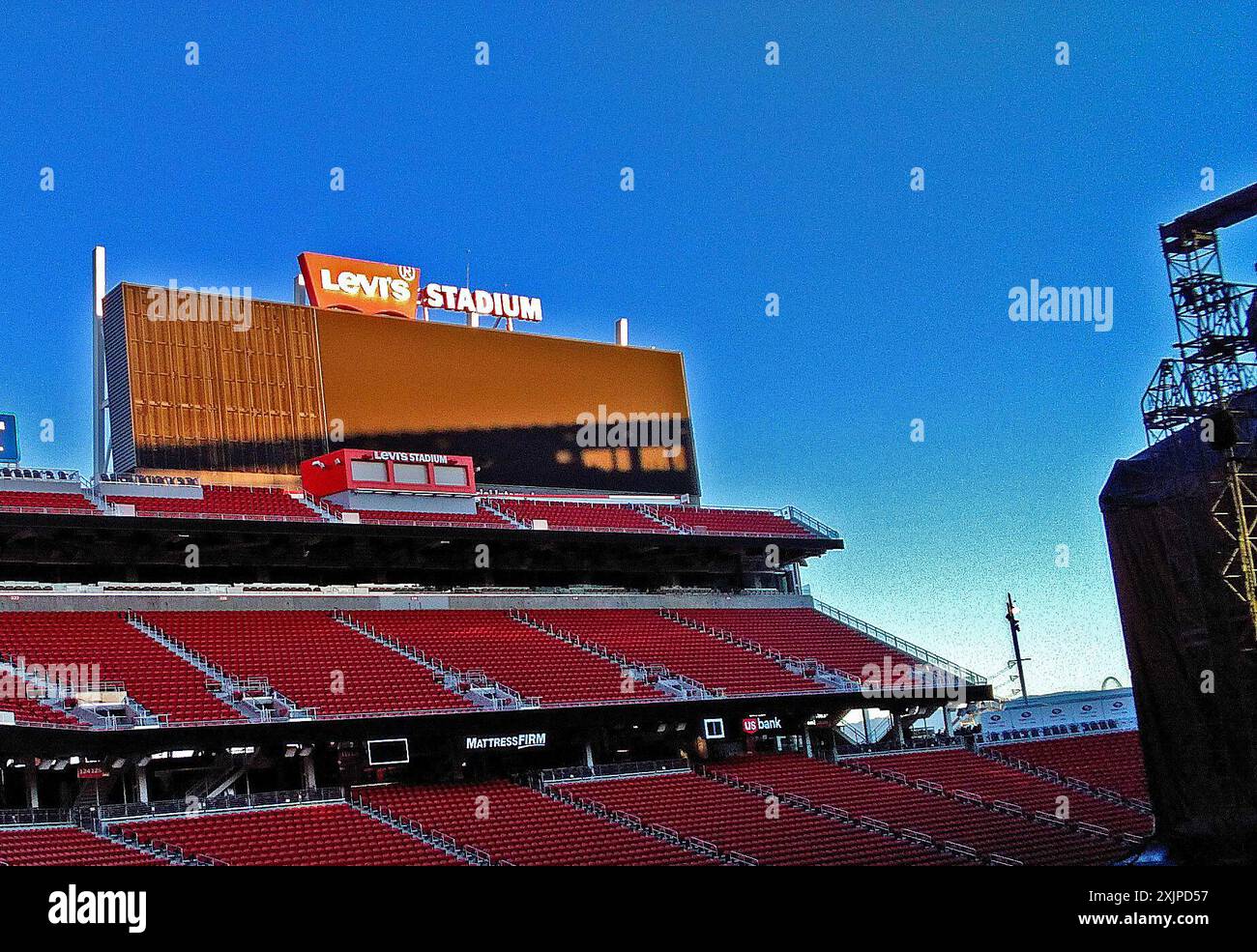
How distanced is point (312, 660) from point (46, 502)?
703 cm

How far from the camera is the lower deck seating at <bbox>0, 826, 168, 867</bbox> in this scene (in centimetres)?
2178

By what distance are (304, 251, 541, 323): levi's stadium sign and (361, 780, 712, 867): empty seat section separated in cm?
1488

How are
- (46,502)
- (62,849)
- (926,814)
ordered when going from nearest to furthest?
(62,849)
(46,502)
(926,814)

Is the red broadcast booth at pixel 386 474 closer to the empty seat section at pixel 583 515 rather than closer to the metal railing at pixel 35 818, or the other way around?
the empty seat section at pixel 583 515

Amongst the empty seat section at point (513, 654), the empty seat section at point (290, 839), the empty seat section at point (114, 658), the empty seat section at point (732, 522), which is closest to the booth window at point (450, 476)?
the empty seat section at point (513, 654)

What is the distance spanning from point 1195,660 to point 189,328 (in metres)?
24.6

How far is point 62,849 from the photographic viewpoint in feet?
74.0

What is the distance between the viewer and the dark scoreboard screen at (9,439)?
32125mm

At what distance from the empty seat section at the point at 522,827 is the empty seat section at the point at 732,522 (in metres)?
13.1

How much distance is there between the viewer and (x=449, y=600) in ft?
120

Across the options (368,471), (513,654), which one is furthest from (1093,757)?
(368,471)

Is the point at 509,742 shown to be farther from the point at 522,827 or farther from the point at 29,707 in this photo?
the point at 29,707
